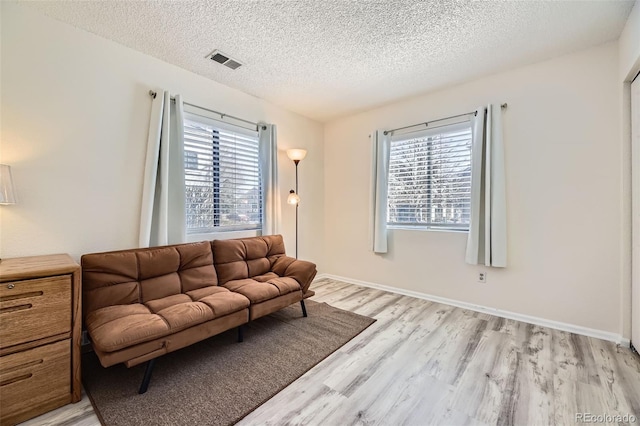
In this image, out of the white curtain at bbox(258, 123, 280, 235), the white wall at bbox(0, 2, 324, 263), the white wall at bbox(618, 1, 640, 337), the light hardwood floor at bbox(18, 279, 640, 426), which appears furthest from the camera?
the white curtain at bbox(258, 123, 280, 235)

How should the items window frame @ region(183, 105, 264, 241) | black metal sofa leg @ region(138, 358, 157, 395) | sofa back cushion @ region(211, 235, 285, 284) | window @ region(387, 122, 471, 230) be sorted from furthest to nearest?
window @ region(387, 122, 471, 230), window frame @ region(183, 105, 264, 241), sofa back cushion @ region(211, 235, 285, 284), black metal sofa leg @ region(138, 358, 157, 395)

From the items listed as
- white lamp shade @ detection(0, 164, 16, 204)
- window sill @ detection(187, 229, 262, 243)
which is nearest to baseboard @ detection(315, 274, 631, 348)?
window sill @ detection(187, 229, 262, 243)

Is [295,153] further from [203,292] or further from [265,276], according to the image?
[203,292]

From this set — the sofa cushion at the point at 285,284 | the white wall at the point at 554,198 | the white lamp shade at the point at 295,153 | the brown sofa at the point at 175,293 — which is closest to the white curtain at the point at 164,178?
the brown sofa at the point at 175,293

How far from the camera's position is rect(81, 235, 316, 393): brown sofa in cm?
172

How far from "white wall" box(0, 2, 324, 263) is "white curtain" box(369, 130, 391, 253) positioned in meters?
2.53

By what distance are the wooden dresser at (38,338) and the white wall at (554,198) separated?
3478 mm

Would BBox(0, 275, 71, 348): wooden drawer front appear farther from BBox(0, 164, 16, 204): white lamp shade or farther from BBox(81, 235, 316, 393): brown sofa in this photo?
BBox(0, 164, 16, 204): white lamp shade

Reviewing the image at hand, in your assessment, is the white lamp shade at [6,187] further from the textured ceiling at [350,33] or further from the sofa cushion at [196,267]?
the textured ceiling at [350,33]

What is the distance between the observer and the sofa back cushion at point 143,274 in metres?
2.06

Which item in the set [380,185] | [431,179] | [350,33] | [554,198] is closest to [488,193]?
[554,198]

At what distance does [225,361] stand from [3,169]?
199 cm

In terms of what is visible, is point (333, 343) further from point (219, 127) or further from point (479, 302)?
point (219, 127)

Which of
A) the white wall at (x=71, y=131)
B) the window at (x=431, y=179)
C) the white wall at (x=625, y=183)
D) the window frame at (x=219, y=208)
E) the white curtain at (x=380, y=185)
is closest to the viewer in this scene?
the white wall at (x=71, y=131)
